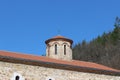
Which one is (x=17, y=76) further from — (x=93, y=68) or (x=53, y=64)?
(x=93, y=68)

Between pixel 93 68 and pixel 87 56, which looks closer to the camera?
pixel 93 68

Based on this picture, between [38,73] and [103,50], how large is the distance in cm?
3890

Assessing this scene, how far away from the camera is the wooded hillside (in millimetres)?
49713

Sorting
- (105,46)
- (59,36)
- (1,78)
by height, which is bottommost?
(1,78)

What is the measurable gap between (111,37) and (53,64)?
42624 mm

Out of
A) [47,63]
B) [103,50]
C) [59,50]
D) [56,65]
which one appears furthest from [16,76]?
[103,50]

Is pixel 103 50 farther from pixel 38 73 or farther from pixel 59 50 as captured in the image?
pixel 38 73

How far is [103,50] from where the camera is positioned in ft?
185

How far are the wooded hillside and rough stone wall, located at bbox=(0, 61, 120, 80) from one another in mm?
26543

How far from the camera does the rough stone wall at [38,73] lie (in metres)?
17.8

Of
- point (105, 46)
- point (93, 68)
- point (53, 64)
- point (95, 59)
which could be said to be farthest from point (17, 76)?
point (105, 46)

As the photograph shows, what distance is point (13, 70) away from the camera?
18.0m

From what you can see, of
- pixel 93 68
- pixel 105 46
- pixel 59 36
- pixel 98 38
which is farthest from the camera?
pixel 98 38

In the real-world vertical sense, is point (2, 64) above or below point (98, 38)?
below
